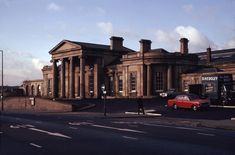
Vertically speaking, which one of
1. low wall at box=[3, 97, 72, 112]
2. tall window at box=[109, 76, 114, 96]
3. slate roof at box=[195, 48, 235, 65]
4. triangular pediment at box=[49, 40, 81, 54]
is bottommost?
low wall at box=[3, 97, 72, 112]

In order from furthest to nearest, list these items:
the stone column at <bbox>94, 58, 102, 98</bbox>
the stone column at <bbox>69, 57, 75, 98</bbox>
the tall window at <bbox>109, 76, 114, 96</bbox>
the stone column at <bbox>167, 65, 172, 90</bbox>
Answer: the stone column at <bbox>69, 57, 75, 98</bbox>, the stone column at <bbox>94, 58, 102, 98</bbox>, the tall window at <bbox>109, 76, 114, 96</bbox>, the stone column at <bbox>167, 65, 172, 90</bbox>

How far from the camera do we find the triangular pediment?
3555 inches

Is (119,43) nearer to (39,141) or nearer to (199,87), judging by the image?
(199,87)

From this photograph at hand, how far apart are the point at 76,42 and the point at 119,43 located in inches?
364

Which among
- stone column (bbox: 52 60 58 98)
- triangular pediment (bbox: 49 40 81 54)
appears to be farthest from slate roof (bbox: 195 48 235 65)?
stone column (bbox: 52 60 58 98)

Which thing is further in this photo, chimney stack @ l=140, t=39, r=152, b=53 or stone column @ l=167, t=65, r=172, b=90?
chimney stack @ l=140, t=39, r=152, b=53

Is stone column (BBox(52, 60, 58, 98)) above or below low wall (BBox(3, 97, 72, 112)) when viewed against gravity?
above

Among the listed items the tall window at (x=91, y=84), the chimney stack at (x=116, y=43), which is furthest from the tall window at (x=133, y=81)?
the chimney stack at (x=116, y=43)

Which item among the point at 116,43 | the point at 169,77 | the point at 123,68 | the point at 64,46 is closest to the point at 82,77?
the point at 123,68

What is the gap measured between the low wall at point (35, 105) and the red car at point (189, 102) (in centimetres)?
1661

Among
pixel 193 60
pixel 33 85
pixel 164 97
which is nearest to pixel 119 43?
pixel 193 60

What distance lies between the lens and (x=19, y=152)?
52.6ft

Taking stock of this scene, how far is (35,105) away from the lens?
245 feet

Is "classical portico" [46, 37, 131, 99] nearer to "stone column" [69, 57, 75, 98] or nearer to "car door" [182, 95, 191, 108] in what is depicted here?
"stone column" [69, 57, 75, 98]
